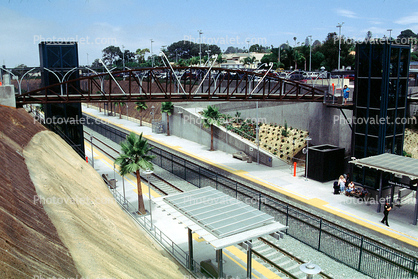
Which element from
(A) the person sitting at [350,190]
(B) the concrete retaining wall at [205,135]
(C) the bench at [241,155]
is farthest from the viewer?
(B) the concrete retaining wall at [205,135]

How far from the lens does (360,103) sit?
27594mm

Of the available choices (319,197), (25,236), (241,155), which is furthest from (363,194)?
(25,236)

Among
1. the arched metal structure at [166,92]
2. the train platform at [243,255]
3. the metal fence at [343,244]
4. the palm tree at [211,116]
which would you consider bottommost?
the train platform at [243,255]

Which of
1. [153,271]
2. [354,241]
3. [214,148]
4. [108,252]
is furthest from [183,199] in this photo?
[214,148]

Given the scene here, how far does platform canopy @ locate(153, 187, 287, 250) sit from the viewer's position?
14665 millimetres

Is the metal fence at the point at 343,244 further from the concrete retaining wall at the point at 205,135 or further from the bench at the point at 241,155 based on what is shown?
the concrete retaining wall at the point at 205,135

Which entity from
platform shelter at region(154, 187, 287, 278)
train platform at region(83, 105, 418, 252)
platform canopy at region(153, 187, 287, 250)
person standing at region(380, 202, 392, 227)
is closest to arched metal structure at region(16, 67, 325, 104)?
train platform at region(83, 105, 418, 252)

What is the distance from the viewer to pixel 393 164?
22078 mm

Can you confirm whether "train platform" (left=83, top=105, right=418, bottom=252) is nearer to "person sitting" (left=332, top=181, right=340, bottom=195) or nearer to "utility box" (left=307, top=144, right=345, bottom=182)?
"person sitting" (left=332, top=181, right=340, bottom=195)

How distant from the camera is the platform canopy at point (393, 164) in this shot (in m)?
20.3

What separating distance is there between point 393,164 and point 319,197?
18.3 feet

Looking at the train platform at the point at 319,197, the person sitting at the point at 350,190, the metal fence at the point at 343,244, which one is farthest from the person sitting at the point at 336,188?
the metal fence at the point at 343,244

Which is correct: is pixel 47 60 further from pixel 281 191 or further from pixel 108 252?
pixel 108 252

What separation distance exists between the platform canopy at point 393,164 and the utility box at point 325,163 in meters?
5.20
